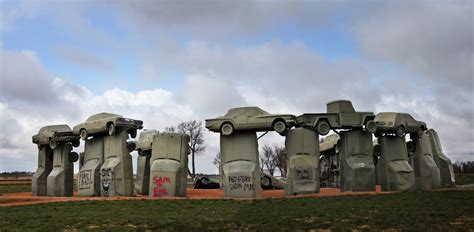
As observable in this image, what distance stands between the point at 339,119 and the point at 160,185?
11.4 m

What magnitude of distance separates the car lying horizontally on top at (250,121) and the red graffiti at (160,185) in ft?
13.0

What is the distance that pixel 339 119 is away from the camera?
28281 millimetres

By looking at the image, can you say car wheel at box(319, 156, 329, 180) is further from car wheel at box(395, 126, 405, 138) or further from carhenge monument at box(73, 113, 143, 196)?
carhenge monument at box(73, 113, 143, 196)

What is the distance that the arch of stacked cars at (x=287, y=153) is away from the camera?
27.2 metres

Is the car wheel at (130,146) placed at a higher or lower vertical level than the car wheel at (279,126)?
lower

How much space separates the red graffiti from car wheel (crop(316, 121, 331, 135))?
9333 mm

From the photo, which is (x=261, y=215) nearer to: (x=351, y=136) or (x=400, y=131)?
(x=351, y=136)

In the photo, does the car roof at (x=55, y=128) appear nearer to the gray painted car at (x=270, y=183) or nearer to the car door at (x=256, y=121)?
the car door at (x=256, y=121)

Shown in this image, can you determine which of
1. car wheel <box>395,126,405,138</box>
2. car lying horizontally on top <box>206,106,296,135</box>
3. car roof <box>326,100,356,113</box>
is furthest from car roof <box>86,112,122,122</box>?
car wheel <box>395,126,405,138</box>

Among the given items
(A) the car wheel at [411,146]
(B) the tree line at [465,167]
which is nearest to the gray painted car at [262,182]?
(A) the car wheel at [411,146]

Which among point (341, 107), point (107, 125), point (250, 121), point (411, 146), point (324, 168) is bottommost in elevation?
point (324, 168)

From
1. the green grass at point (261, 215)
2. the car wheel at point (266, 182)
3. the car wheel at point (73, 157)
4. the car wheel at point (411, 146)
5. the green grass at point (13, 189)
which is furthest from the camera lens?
the car wheel at point (266, 182)

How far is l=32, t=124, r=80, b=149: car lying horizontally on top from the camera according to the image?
3269cm

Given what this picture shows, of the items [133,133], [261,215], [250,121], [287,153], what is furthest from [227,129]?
[261,215]
